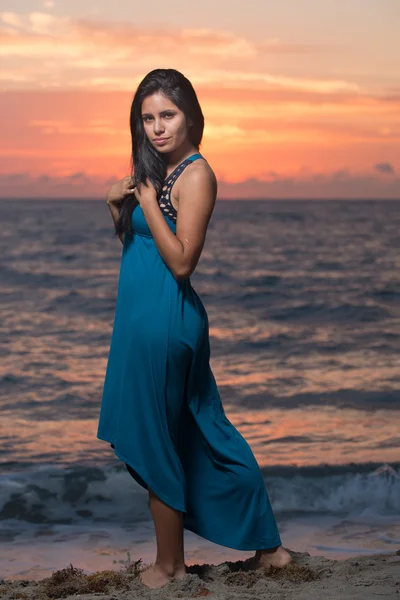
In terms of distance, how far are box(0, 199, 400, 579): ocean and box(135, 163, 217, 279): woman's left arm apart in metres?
1.84

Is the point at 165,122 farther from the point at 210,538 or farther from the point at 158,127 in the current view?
the point at 210,538

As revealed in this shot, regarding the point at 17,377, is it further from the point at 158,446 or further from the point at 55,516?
the point at 158,446

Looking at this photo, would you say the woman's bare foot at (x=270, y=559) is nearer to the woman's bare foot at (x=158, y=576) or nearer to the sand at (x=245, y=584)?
the sand at (x=245, y=584)

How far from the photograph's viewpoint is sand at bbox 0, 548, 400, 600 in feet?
11.9

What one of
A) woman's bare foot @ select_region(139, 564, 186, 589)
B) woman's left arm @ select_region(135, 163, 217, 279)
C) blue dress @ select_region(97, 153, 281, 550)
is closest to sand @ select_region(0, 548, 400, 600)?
woman's bare foot @ select_region(139, 564, 186, 589)

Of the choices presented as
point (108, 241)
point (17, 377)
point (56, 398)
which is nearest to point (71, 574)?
point (56, 398)

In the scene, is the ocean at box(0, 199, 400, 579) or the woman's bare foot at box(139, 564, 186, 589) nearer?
the woman's bare foot at box(139, 564, 186, 589)

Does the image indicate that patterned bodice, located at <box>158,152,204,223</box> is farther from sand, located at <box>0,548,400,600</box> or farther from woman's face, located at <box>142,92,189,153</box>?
sand, located at <box>0,548,400,600</box>

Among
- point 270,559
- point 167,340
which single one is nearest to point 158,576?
point 270,559

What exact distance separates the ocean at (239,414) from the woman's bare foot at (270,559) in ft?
3.03

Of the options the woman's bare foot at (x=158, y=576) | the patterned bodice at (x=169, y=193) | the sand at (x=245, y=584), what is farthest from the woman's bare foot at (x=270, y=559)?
the patterned bodice at (x=169, y=193)

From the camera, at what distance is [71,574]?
13.3 ft

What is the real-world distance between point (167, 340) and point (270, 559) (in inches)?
43.6

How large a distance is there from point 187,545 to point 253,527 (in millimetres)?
1610
